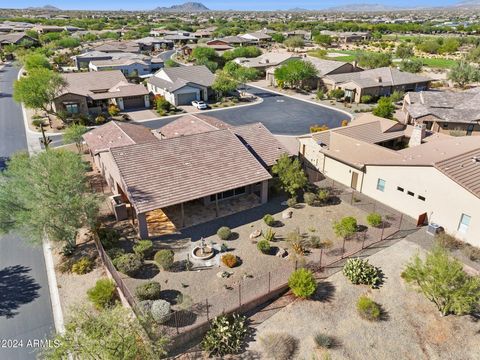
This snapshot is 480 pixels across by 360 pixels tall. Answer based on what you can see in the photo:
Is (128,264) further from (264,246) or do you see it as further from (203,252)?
(264,246)

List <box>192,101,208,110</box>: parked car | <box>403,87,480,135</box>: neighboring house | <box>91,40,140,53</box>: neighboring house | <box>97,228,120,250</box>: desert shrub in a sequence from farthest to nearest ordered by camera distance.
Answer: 1. <box>91,40,140,53</box>: neighboring house
2. <box>192,101,208,110</box>: parked car
3. <box>403,87,480,135</box>: neighboring house
4. <box>97,228,120,250</box>: desert shrub

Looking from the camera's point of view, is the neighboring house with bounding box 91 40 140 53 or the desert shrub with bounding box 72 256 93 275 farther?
the neighboring house with bounding box 91 40 140 53

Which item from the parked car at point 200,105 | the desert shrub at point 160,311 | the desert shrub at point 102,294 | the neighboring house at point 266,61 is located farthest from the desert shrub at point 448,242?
the neighboring house at point 266,61

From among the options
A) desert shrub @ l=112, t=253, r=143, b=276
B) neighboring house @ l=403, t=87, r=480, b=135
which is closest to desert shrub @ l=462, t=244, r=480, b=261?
desert shrub @ l=112, t=253, r=143, b=276

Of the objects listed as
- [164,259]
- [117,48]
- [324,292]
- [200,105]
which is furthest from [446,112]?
[117,48]

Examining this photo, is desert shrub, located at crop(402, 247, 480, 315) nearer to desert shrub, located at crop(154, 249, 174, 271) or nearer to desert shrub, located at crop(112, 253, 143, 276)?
desert shrub, located at crop(154, 249, 174, 271)

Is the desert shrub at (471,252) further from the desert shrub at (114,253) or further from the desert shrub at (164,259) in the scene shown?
the desert shrub at (114,253)

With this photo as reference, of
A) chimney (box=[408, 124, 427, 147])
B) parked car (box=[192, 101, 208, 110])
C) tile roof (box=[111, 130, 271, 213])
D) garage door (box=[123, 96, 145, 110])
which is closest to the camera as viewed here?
tile roof (box=[111, 130, 271, 213])
